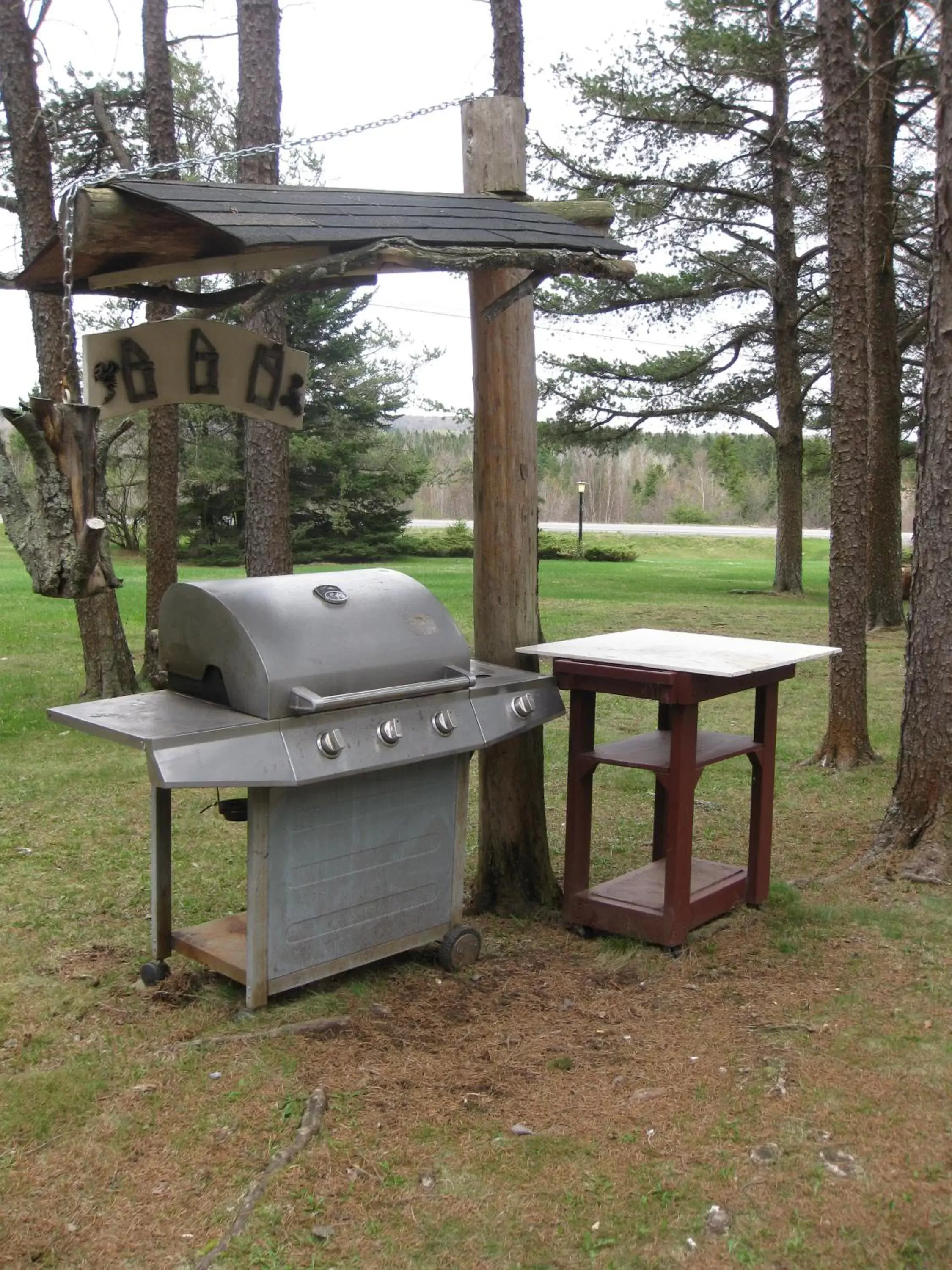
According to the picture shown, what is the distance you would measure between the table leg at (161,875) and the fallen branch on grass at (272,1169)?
105 centimetres

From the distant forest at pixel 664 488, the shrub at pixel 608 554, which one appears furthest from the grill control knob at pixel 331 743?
the distant forest at pixel 664 488

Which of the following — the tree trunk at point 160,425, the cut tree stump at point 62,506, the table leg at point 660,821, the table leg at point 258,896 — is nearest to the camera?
the cut tree stump at point 62,506

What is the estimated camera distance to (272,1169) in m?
2.94

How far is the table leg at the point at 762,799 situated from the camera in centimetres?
477

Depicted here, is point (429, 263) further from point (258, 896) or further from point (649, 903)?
point (649, 903)

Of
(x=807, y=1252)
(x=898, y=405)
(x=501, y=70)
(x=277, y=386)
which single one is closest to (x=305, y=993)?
(x=807, y=1252)

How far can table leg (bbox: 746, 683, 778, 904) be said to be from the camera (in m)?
4.77

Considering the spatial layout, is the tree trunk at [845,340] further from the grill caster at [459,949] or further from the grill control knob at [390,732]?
the grill control knob at [390,732]

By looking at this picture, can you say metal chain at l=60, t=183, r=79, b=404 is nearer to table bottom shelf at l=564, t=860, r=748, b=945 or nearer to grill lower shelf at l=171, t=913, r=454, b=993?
grill lower shelf at l=171, t=913, r=454, b=993

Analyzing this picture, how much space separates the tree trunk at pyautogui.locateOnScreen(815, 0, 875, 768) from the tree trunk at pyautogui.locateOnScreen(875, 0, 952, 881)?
1952 millimetres

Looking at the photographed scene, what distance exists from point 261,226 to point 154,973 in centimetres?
244

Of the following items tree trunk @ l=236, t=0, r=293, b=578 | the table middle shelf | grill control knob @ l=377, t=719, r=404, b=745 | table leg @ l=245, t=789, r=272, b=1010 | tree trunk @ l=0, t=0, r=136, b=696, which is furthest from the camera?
tree trunk @ l=236, t=0, r=293, b=578

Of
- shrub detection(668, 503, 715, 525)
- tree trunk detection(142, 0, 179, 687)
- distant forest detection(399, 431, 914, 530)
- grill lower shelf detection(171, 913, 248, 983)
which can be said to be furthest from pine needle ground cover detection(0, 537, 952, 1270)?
shrub detection(668, 503, 715, 525)

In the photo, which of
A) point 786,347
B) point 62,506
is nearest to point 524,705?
point 62,506
